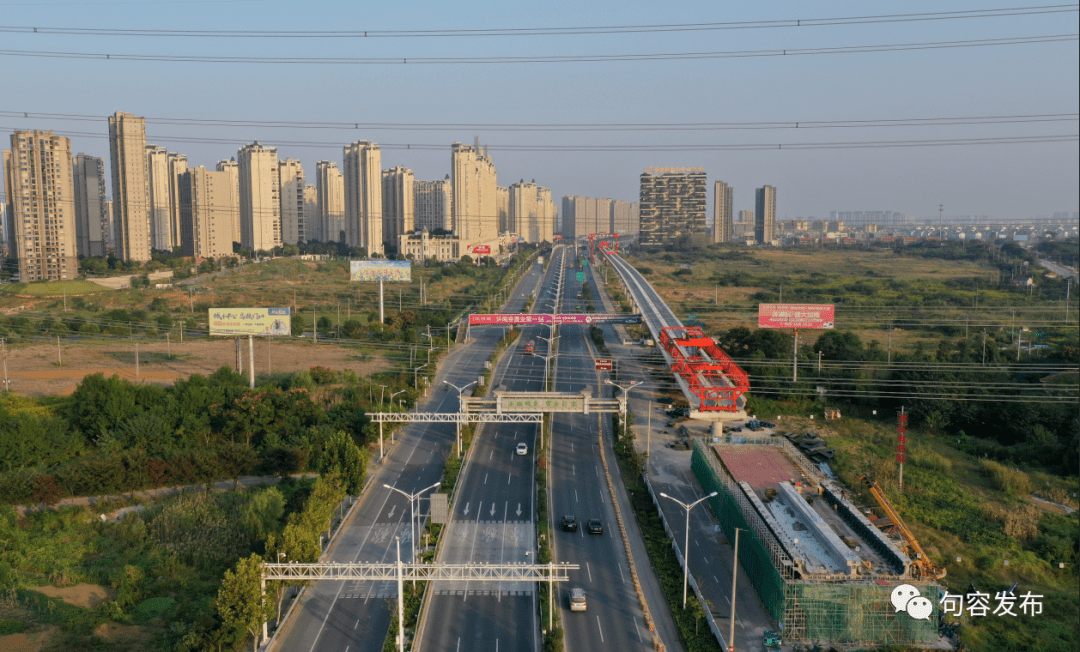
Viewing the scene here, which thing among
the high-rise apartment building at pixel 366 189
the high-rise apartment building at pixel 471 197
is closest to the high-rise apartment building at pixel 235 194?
the high-rise apartment building at pixel 366 189

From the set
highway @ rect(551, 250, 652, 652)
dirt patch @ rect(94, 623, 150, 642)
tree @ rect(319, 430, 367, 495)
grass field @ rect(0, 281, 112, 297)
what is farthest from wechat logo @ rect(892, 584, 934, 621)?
grass field @ rect(0, 281, 112, 297)

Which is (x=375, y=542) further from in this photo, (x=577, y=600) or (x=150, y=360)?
(x=150, y=360)

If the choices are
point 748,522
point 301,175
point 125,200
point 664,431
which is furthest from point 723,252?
point 748,522

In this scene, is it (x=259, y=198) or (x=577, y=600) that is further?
(x=259, y=198)

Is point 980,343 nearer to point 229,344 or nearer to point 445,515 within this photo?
point 445,515

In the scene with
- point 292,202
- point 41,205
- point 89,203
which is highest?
point 292,202

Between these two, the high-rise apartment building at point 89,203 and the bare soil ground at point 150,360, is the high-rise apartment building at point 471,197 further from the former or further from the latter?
the bare soil ground at point 150,360

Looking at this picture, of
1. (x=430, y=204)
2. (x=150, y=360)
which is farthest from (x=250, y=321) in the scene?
(x=430, y=204)
